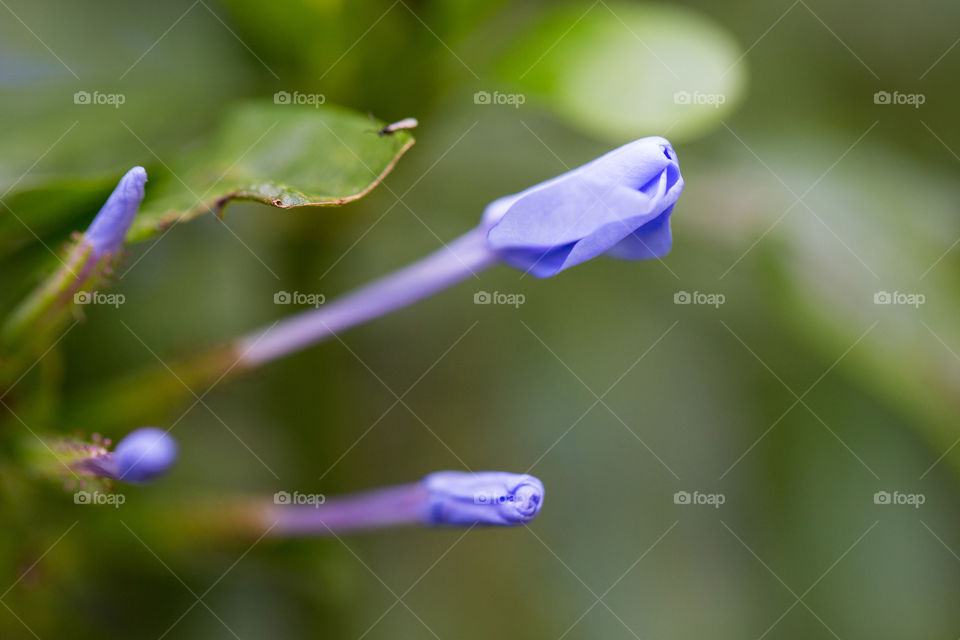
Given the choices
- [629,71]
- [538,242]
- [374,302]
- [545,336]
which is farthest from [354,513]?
[545,336]

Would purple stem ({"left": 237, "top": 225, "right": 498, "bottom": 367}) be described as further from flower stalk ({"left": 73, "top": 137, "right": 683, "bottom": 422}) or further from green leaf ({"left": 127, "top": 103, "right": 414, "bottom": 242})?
green leaf ({"left": 127, "top": 103, "right": 414, "bottom": 242})

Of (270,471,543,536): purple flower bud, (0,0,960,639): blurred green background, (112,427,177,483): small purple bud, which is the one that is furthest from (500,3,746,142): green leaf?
(112,427,177,483): small purple bud

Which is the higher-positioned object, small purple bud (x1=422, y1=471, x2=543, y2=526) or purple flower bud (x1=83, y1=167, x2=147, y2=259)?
purple flower bud (x1=83, y1=167, x2=147, y2=259)

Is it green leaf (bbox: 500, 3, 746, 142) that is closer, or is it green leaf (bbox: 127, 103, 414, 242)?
green leaf (bbox: 127, 103, 414, 242)

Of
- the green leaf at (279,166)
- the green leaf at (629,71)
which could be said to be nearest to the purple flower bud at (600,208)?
the green leaf at (279,166)

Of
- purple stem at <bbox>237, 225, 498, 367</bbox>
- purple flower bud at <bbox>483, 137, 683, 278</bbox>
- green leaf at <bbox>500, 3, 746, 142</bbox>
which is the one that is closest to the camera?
purple flower bud at <bbox>483, 137, 683, 278</bbox>

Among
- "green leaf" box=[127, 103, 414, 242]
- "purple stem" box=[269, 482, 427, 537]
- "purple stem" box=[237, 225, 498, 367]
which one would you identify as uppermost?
"green leaf" box=[127, 103, 414, 242]
